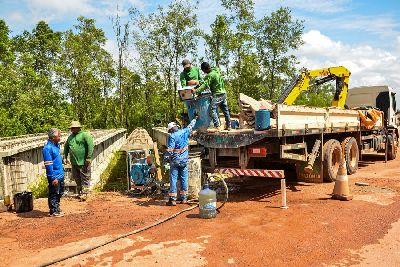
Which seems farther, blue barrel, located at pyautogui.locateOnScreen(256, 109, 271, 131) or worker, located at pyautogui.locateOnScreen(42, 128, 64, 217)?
blue barrel, located at pyautogui.locateOnScreen(256, 109, 271, 131)

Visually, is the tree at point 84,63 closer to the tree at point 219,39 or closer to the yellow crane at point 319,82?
the tree at point 219,39

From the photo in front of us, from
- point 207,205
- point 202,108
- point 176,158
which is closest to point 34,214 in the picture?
point 176,158

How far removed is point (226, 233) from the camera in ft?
18.6

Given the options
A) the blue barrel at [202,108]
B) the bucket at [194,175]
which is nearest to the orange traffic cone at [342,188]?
the bucket at [194,175]

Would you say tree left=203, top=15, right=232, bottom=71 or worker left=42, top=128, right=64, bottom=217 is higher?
tree left=203, top=15, right=232, bottom=71

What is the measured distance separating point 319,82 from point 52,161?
10.3m

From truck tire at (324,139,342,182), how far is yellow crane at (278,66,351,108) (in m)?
2.89

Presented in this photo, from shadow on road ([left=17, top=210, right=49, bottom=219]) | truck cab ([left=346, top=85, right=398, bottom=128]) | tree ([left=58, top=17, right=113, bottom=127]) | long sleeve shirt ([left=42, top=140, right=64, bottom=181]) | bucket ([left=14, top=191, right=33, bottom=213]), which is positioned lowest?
shadow on road ([left=17, top=210, right=49, bottom=219])

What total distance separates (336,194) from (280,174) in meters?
1.46

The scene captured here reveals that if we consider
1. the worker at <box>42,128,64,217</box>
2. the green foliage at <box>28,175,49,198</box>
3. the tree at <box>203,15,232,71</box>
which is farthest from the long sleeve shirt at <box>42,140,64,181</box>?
the tree at <box>203,15,232,71</box>

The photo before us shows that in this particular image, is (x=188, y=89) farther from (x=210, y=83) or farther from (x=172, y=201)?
(x=172, y=201)

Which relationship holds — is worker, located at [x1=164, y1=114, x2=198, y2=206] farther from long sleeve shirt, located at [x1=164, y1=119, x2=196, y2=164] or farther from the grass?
the grass

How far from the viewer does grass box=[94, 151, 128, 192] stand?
32.3 ft

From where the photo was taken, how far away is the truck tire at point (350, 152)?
10586mm
